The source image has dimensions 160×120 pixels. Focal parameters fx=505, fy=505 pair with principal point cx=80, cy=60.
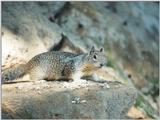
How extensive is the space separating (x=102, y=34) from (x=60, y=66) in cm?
424

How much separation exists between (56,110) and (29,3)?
4.72m

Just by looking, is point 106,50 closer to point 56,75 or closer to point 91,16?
point 91,16

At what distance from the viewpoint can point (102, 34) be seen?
38.8ft

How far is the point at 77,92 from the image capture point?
22.8 feet

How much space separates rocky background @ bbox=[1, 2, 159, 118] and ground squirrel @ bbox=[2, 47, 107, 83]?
1350 mm

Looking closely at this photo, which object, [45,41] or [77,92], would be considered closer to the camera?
[77,92]

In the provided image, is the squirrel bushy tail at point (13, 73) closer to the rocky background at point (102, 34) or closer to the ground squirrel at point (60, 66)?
the ground squirrel at point (60, 66)

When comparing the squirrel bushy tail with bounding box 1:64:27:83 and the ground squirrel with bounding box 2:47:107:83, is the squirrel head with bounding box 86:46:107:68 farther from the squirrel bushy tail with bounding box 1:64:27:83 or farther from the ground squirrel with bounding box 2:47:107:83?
the squirrel bushy tail with bounding box 1:64:27:83

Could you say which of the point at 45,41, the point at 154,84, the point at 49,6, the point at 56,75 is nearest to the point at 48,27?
the point at 45,41

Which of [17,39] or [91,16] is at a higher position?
[91,16]

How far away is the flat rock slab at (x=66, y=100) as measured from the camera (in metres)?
6.29

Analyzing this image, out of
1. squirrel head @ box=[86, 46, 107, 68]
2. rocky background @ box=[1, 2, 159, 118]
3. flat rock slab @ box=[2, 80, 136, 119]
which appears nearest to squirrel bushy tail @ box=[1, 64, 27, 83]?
flat rock slab @ box=[2, 80, 136, 119]

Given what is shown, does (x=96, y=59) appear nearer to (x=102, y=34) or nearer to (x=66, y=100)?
(x=66, y=100)

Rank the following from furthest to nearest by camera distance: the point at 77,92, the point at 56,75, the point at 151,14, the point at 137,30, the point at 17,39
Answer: the point at 151,14 → the point at 137,30 → the point at 17,39 → the point at 56,75 → the point at 77,92
